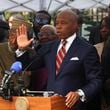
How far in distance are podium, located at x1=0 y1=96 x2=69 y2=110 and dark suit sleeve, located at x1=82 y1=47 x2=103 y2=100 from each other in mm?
322

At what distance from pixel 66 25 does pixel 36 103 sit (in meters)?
0.91

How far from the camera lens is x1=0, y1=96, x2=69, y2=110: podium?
12.5 ft

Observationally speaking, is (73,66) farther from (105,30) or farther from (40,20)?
(40,20)

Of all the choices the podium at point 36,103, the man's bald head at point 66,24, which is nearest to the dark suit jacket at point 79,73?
the man's bald head at point 66,24

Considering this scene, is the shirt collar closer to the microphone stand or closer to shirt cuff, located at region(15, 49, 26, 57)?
shirt cuff, located at region(15, 49, 26, 57)

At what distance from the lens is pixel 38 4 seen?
10602 mm

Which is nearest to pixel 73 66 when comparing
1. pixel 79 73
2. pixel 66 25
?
pixel 79 73

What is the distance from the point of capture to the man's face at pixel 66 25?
4.40 meters

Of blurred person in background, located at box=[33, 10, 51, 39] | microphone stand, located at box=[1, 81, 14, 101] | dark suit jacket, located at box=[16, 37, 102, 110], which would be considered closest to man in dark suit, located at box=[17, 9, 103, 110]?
dark suit jacket, located at box=[16, 37, 102, 110]

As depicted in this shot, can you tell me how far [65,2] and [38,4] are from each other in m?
0.64

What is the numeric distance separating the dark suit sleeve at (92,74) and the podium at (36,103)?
0.32 meters

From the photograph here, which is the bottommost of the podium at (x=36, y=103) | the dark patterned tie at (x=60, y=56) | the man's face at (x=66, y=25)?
the podium at (x=36, y=103)

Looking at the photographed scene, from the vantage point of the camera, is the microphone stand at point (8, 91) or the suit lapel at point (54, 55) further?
the suit lapel at point (54, 55)

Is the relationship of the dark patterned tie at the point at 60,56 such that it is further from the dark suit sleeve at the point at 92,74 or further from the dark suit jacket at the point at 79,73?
the dark suit sleeve at the point at 92,74
